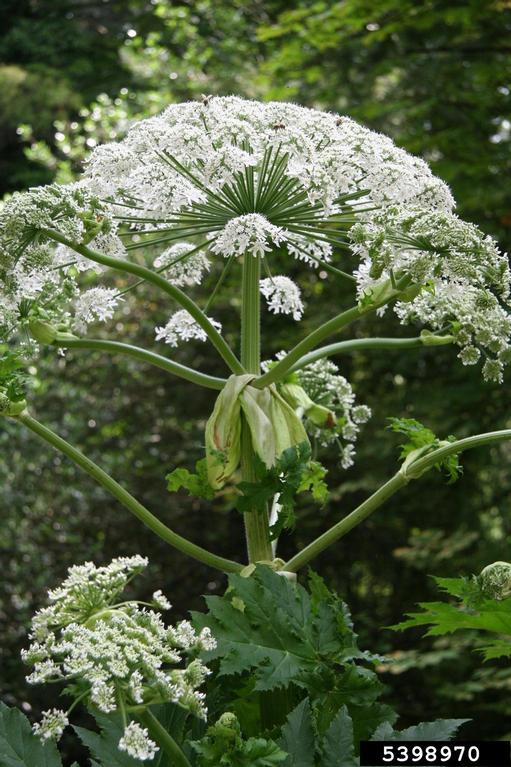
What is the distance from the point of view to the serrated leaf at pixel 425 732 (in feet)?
4.26

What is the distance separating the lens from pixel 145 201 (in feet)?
5.18

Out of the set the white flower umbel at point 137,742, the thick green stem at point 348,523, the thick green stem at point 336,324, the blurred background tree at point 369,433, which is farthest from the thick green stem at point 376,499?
the blurred background tree at point 369,433

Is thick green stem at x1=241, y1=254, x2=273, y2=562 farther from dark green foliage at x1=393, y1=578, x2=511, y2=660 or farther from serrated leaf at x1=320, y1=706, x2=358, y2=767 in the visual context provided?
serrated leaf at x1=320, y1=706, x2=358, y2=767

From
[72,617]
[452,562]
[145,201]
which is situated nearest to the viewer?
[72,617]

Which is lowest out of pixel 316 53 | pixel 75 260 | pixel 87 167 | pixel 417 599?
pixel 417 599

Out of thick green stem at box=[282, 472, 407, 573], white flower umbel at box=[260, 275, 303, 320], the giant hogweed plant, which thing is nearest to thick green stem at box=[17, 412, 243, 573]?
the giant hogweed plant

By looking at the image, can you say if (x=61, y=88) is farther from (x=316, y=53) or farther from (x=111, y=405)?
(x=111, y=405)

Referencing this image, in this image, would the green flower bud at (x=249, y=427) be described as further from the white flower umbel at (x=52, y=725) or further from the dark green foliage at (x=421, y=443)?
the white flower umbel at (x=52, y=725)

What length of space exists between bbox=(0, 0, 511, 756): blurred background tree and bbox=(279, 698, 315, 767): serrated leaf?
3795mm

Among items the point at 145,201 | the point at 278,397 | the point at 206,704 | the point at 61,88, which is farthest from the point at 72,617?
the point at 61,88

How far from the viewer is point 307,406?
73.5 inches

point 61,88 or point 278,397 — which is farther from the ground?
point 61,88

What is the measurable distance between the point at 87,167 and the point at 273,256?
5.03m

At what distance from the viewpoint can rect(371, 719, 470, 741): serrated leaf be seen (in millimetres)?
1300
